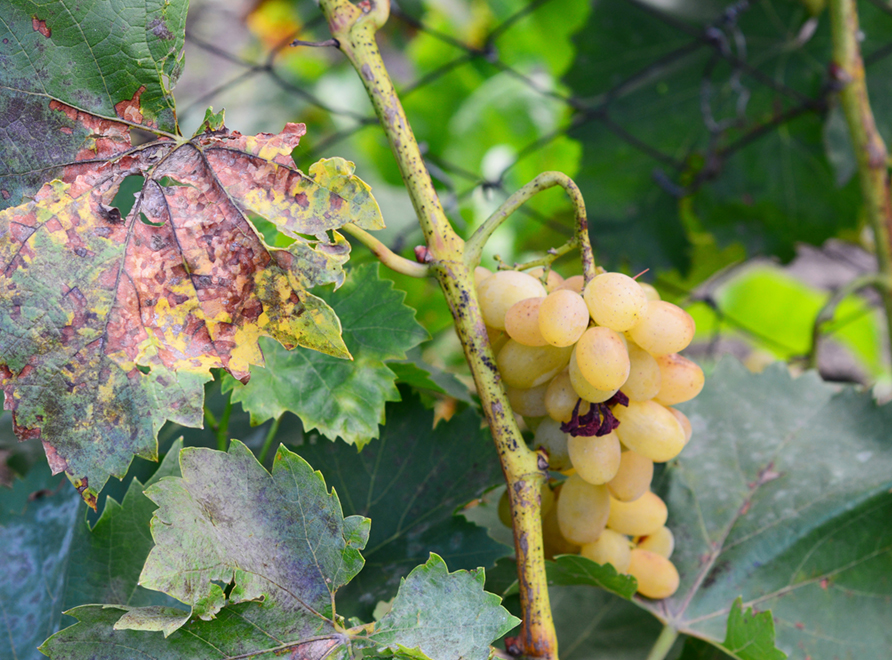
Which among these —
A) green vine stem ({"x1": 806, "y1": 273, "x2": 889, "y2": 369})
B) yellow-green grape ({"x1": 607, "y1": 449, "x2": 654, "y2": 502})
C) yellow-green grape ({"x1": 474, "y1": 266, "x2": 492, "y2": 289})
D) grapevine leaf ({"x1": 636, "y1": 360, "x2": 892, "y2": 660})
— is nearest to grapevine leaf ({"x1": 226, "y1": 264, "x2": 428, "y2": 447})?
yellow-green grape ({"x1": 474, "y1": 266, "x2": 492, "y2": 289})

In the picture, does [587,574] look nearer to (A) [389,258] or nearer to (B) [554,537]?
(B) [554,537]

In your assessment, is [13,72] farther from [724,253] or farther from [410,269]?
[724,253]

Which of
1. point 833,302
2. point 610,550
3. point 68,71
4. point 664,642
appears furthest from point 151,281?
point 833,302

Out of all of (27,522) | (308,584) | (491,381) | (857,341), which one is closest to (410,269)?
(491,381)

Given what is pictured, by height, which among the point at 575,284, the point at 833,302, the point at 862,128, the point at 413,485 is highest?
the point at 862,128

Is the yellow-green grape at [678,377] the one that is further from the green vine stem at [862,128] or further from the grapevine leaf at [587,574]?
the green vine stem at [862,128]

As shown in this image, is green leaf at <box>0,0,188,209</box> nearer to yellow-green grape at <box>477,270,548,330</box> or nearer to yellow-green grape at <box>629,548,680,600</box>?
yellow-green grape at <box>477,270,548,330</box>

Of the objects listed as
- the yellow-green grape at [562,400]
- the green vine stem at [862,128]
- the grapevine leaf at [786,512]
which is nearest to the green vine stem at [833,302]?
the green vine stem at [862,128]
